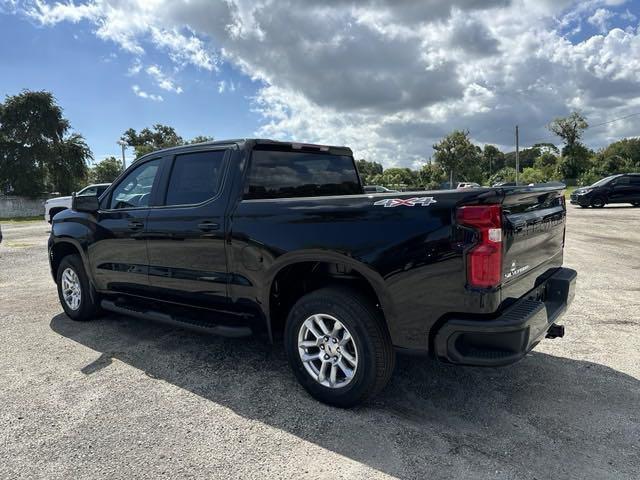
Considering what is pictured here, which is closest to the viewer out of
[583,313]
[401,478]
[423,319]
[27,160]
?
[401,478]

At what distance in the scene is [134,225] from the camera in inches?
175

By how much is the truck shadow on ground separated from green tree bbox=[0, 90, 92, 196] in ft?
121

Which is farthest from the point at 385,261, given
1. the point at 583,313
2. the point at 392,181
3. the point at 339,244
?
the point at 392,181

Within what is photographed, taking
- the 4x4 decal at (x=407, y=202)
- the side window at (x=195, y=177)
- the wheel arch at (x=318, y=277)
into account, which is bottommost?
the wheel arch at (x=318, y=277)

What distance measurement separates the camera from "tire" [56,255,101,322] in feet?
17.2

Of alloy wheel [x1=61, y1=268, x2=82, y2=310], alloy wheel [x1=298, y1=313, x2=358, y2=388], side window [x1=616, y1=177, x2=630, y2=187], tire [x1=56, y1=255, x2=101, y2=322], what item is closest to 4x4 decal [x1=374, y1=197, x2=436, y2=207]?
alloy wheel [x1=298, y1=313, x2=358, y2=388]

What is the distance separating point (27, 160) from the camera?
35.1m

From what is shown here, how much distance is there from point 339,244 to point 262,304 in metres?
0.89

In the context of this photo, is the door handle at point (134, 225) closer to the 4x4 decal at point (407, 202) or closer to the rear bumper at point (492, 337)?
the 4x4 decal at point (407, 202)

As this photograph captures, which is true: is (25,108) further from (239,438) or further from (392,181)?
(392,181)

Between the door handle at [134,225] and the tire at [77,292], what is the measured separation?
1.17m

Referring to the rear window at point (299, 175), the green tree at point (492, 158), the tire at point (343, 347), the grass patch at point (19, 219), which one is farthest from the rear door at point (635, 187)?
the green tree at point (492, 158)

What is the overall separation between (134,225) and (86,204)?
0.87 m

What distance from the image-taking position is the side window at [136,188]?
176 inches
